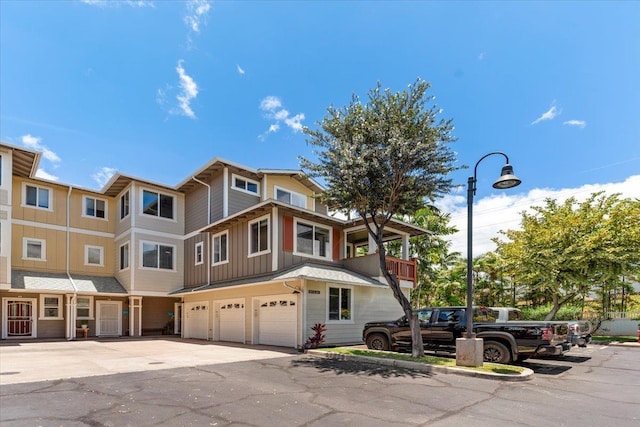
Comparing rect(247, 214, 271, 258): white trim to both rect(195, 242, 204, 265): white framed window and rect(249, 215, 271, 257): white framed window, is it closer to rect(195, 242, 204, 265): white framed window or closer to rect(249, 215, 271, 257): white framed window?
rect(249, 215, 271, 257): white framed window

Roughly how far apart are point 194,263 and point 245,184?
5.32m

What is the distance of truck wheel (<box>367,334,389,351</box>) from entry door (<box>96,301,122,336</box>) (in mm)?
15700

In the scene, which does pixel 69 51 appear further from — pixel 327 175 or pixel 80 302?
pixel 80 302

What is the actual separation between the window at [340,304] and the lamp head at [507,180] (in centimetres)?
856

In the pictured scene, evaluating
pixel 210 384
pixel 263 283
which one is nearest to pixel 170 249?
pixel 263 283

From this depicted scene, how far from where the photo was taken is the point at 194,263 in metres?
22.0

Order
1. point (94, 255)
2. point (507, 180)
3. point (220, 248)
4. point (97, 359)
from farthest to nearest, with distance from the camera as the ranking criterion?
1. point (94, 255)
2. point (220, 248)
3. point (97, 359)
4. point (507, 180)

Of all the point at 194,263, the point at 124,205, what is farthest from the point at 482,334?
the point at 124,205

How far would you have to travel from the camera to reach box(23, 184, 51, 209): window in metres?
20.8

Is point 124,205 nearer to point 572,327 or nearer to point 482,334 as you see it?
point 482,334

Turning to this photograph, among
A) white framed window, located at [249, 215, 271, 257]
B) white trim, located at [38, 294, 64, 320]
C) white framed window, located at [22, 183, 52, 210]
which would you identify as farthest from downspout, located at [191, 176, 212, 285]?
white trim, located at [38, 294, 64, 320]

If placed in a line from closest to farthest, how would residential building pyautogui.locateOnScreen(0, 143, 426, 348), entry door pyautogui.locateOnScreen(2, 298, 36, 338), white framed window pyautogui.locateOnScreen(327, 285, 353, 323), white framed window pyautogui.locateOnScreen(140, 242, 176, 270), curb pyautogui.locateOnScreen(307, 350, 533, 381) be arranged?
curb pyautogui.locateOnScreen(307, 350, 533, 381)
white framed window pyautogui.locateOnScreen(327, 285, 353, 323)
residential building pyautogui.locateOnScreen(0, 143, 426, 348)
entry door pyautogui.locateOnScreen(2, 298, 36, 338)
white framed window pyautogui.locateOnScreen(140, 242, 176, 270)

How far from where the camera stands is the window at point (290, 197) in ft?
72.3

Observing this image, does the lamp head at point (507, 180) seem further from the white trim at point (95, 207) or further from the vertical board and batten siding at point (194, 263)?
the white trim at point (95, 207)
